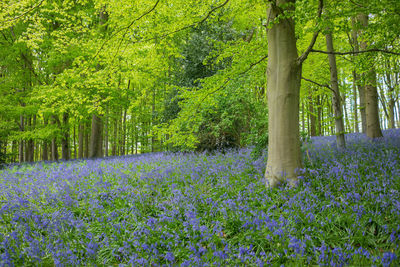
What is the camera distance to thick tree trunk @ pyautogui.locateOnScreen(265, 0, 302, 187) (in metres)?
4.80

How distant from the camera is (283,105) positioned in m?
4.90

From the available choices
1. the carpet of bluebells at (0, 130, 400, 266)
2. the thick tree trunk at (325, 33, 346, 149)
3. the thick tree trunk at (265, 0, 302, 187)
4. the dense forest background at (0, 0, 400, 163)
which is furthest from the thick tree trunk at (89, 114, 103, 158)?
the thick tree trunk at (325, 33, 346, 149)

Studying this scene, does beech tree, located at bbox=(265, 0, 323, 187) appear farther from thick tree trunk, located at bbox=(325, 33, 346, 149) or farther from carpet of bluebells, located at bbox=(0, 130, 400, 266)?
thick tree trunk, located at bbox=(325, 33, 346, 149)

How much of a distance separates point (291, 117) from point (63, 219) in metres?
4.53

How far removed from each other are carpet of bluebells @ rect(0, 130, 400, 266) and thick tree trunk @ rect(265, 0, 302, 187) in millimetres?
442

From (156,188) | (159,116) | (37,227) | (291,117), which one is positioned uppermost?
(159,116)

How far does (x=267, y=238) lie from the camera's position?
2.96m

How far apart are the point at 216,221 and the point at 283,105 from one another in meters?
2.66

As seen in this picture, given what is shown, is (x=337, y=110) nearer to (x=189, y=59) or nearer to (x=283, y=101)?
(x=283, y=101)

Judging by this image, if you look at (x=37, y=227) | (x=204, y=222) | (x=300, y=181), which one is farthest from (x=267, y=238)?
(x=37, y=227)

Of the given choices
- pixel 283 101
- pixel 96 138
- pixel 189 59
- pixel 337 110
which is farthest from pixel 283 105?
pixel 96 138

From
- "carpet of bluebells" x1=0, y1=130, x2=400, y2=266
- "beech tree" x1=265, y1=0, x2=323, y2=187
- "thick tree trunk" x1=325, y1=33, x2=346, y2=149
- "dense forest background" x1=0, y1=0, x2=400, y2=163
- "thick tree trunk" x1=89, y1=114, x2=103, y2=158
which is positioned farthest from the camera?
"thick tree trunk" x1=89, y1=114, x2=103, y2=158

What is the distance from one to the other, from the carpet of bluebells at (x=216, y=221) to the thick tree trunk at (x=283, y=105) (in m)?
0.44

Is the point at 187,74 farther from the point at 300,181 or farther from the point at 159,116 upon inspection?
the point at 300,181
